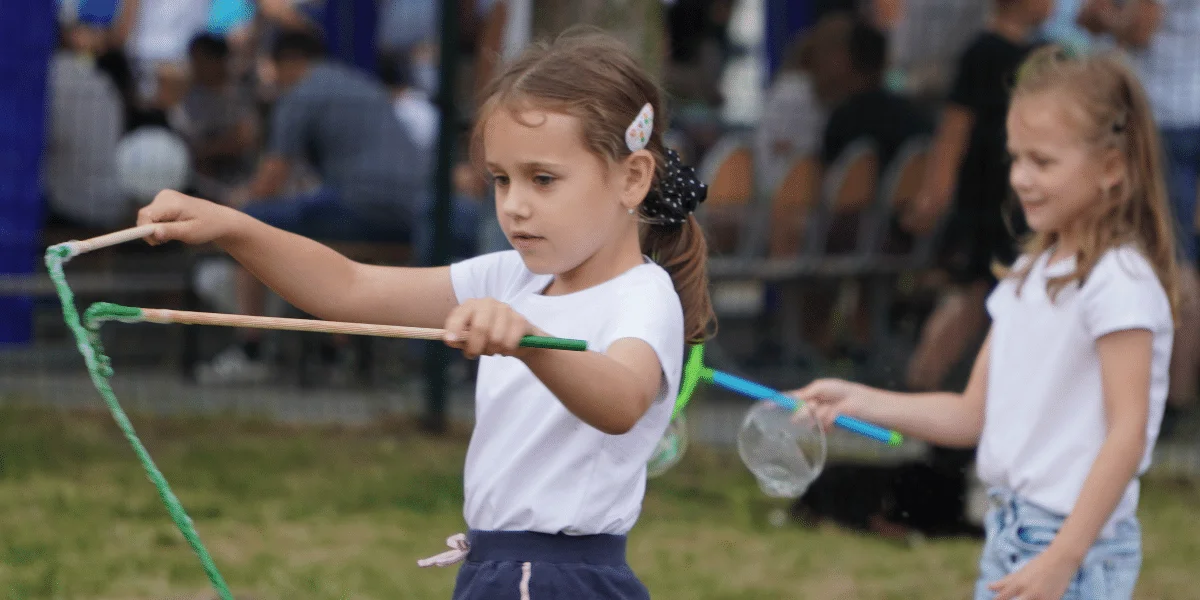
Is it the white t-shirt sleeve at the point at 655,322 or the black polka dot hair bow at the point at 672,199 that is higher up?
the black polka dot hair bow at the point at 672,199

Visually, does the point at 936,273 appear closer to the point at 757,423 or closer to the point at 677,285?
the point at 757,423

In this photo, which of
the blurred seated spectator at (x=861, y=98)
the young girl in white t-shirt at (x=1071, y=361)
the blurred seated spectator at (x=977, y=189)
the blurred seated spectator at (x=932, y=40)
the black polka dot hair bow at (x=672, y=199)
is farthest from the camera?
the blurred seated spectator at (x=861, y=98)

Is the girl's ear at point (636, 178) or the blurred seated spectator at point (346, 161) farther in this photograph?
the blurred seated spectator at point (346, 161)

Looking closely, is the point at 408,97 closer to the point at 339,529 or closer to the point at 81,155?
the point at 81,155

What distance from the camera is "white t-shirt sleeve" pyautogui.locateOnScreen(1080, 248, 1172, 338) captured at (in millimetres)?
2455

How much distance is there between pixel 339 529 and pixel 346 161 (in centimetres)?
256

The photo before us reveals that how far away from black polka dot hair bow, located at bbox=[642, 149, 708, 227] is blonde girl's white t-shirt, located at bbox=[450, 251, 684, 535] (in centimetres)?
11

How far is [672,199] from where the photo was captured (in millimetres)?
2203

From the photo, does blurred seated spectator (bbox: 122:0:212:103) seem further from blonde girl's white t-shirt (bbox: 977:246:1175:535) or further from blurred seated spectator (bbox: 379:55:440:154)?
blonde girl's white t-shirt (bbox: 977:246:1175:535)

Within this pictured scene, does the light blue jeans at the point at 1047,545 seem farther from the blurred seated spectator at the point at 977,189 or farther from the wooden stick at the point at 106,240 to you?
the blurred seated spectator at the point at 977,189

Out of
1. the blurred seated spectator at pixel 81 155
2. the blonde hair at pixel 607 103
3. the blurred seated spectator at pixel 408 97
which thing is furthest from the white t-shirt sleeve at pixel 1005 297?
the blurred seated spectator at pixel 81 155

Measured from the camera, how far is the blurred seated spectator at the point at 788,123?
23.1ft

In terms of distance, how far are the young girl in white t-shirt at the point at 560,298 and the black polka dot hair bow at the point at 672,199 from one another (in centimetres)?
1

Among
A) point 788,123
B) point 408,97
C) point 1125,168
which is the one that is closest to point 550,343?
point 1125,168
